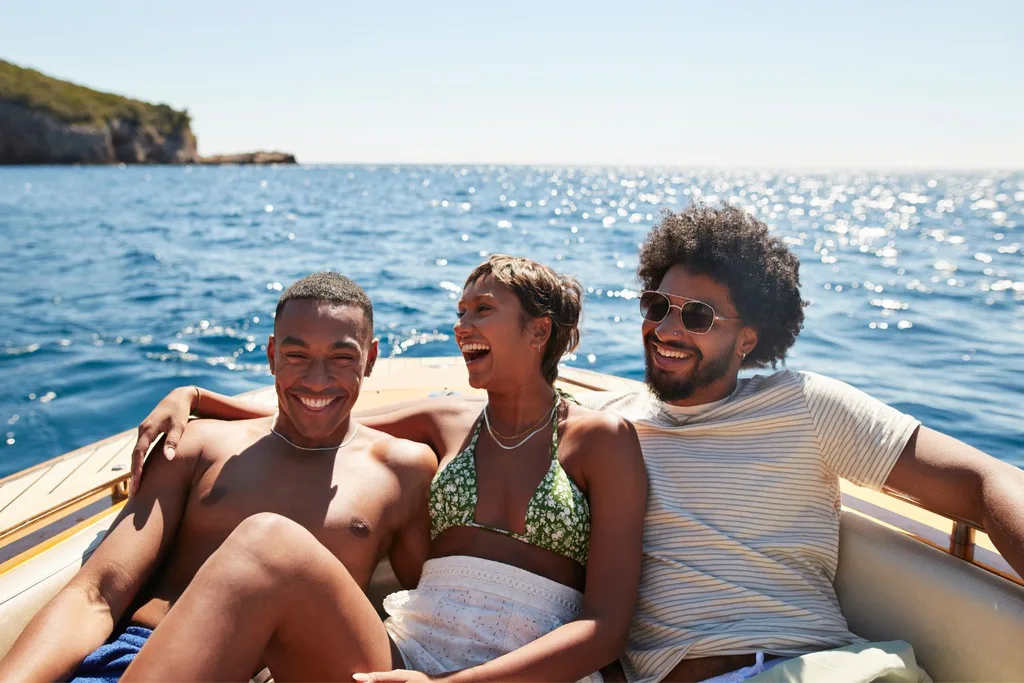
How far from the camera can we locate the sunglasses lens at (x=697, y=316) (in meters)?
2.44

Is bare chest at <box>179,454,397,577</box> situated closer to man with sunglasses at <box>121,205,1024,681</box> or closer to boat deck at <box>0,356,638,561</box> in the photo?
man with sunglasses at <box>121,205,1024,681</box>

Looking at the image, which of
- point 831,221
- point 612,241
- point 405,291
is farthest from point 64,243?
point 831,221

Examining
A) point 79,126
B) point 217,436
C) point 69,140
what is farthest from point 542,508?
point 79,126

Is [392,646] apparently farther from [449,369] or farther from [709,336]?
[449,369]

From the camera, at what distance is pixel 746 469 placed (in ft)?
7.52

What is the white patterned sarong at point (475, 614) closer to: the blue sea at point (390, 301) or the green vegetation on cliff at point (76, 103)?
the blue sea at point (390, 301)

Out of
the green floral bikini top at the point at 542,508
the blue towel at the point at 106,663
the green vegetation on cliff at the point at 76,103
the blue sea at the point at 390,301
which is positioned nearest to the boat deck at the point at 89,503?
the blue towel at the point at 106,663

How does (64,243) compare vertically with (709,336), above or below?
below

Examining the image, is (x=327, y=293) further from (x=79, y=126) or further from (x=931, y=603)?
(x=79, y=126)

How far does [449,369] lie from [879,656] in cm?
305

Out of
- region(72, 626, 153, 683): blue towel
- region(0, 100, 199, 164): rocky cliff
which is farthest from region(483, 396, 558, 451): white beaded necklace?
region(0, 100, 199, 164): rocky cliff

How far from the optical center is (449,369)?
15.4ft

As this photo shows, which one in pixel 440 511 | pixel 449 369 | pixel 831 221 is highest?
pixel 440 511

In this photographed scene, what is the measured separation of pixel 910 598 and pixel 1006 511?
463 millimetres
